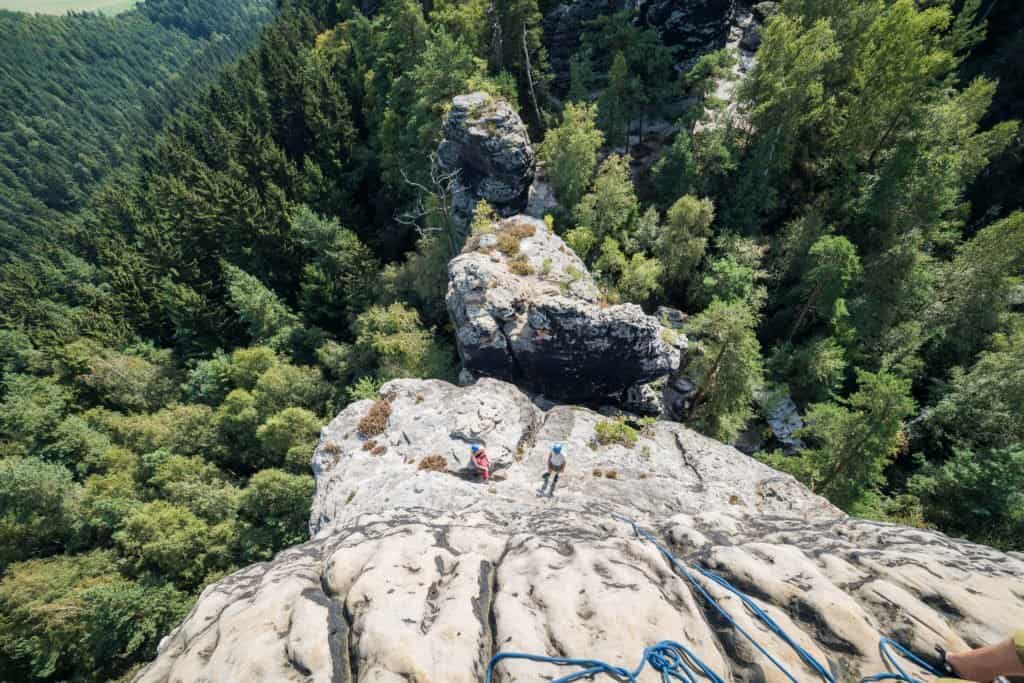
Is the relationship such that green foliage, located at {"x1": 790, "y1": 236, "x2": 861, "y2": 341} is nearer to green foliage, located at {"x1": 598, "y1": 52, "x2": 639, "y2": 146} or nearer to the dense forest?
the dense forest

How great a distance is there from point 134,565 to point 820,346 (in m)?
55.7

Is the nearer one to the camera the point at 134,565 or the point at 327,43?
the point at 134,565

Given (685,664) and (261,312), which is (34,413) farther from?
(685,664)

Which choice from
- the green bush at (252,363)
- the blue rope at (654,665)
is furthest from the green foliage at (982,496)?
the green bush at (252,363)

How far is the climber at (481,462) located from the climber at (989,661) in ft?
40.0

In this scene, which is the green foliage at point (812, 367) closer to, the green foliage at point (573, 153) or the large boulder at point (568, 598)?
the green foliage at point (573, 153)

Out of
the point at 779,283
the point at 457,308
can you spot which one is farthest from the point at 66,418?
the point at 779,283

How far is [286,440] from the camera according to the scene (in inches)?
1248

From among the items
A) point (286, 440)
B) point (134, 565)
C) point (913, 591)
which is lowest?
point (134, 565)

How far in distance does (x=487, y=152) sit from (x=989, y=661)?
107ft

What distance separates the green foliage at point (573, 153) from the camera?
101ft

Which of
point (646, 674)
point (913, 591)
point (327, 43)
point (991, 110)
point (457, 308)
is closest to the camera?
point (646, 674)

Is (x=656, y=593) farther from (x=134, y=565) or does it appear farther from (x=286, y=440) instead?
(x=134, y=565)

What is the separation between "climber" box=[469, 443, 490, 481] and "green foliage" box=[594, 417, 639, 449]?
558 centimetres
